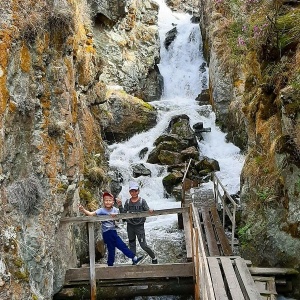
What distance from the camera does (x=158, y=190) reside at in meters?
17.6

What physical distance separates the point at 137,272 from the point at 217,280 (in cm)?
174

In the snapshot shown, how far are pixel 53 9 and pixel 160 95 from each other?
20813mm

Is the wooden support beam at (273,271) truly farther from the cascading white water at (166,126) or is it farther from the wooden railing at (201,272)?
the cascading white water at (166,126)

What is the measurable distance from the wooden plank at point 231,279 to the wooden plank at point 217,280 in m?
0.11

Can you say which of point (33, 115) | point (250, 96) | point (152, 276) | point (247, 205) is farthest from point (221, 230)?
point (33, 115)

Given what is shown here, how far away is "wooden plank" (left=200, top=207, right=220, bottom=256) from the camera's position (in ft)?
30.4

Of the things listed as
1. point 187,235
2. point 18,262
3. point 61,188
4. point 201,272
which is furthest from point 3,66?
point 187,235

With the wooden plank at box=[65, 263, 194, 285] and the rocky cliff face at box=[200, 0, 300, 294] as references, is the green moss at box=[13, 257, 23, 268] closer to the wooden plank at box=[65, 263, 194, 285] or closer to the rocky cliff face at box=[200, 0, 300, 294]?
the wooden plank at box=[65, 263, 194, 285]

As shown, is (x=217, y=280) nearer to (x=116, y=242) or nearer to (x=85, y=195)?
(x=116, y=242)

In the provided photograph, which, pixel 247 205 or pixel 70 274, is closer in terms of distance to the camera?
pixel 70 274

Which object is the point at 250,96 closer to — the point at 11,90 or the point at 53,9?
the point at 53,9

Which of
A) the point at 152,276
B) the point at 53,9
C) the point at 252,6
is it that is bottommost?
the point at 152,276

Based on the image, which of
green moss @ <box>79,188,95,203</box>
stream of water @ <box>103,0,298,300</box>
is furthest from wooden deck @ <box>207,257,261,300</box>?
green moss @ <box>79,188,95,203</box>

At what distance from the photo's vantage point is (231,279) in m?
6.93
